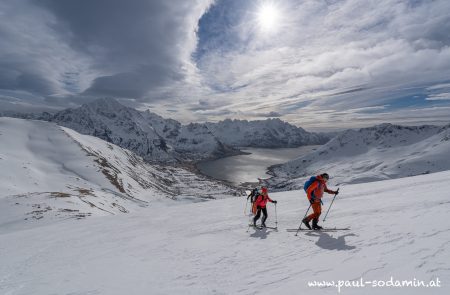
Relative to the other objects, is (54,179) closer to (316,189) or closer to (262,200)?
→ (262,200)

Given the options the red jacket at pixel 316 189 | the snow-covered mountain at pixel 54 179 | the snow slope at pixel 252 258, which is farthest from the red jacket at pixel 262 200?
the snow-covered mountain at pixel 54 179

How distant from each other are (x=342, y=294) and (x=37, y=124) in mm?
201617

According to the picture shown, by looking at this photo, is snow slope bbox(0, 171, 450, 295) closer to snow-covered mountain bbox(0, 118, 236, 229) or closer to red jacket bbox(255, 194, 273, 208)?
red jacket bbox(255, 194, 273, 208)

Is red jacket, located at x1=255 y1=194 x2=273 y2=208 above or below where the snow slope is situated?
above

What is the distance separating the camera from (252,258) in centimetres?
977

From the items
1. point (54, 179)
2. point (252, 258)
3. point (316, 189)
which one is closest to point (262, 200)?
point (316, 189)

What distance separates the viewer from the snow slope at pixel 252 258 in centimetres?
693

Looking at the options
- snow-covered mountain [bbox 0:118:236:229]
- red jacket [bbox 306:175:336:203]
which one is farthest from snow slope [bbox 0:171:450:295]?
snow-covered mountain [bbox 0:118:236:229]

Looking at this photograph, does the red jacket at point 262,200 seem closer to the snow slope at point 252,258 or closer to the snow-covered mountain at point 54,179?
the snow slope at point 252,258

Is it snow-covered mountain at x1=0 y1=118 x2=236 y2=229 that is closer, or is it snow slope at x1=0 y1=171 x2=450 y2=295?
snow slope at x1=0 y1=171 x2=450 y2=295

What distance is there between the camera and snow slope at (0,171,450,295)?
6.93m

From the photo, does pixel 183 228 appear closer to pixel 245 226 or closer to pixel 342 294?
pixel 245 226

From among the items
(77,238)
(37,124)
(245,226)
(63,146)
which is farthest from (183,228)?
(37,124)

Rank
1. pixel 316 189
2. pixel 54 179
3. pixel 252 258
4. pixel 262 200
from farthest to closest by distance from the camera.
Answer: pixel 54 179, pixel 262 200, pixel 316 189, pixel 252 258
